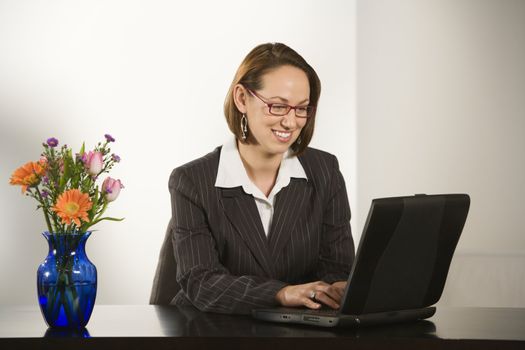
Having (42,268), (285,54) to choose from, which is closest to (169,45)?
(285,54)

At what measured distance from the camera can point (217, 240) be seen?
7.95ft

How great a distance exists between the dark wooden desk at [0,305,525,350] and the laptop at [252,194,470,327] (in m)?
0.03

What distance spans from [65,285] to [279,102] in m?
0.89

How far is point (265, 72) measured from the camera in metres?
2.45

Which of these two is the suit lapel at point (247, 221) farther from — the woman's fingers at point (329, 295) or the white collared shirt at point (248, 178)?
the woman's fingers at point (329, 295)

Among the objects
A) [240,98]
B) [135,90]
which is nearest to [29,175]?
[240,98]

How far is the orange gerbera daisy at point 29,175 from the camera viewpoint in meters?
1.85

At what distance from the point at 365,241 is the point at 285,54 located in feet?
3.09

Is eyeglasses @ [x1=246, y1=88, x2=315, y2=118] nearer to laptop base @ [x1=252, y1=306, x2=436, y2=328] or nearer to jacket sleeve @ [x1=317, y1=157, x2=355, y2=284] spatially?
jacket sleeve @ [x1=317, y1=157, x2=355, y2=284]

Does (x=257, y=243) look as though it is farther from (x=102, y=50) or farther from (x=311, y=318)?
(x=102, y=50)

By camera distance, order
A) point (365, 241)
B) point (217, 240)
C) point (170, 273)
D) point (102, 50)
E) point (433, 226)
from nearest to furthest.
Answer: point (365, 241), point (433, 226), point (217, 240), point (170, 273), point (102, 50)

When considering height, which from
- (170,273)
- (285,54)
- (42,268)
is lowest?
(170,273)

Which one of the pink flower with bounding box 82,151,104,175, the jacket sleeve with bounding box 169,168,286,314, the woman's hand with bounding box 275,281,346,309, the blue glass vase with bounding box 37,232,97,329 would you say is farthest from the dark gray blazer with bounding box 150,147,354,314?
the pink flower with bounding box 82,151,104,175

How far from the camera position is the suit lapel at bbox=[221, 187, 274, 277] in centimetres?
242
